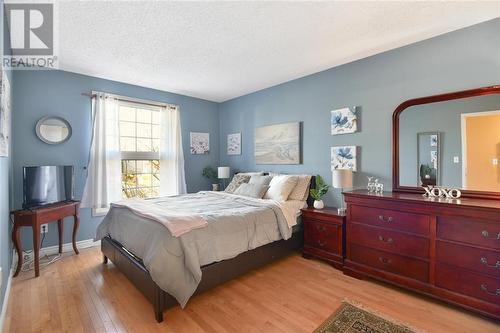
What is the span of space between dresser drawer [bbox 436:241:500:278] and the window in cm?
406

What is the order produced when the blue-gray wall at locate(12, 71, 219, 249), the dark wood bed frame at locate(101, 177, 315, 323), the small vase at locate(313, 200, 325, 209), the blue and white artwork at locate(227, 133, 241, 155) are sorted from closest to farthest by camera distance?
A: the dark wood bed frame at locate(101, 177, 315, 323) → the blue-gray wall at locate(12, 71, 219, 249) → the small vase at locate(313, 200, 325, 209) → the blue and white artwork at locate(227, 133, 241, 155)

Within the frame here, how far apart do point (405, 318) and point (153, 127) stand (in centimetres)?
425

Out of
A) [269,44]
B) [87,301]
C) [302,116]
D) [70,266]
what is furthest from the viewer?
[302,116]

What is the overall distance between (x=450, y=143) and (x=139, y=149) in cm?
427

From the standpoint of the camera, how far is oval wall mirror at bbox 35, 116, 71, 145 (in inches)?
122

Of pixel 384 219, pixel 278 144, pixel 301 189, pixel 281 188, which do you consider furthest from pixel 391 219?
pixel 278 144

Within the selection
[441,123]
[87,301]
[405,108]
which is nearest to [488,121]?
[441,123]

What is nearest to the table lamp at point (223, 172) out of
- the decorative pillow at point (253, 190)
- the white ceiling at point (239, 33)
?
the decorative pillow at point (253, 190)

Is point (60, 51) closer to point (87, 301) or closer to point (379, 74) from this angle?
point (87, 301)

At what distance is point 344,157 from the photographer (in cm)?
310

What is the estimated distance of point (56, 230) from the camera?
10.6ft

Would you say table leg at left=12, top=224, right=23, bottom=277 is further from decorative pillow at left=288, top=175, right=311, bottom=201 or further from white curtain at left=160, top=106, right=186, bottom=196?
decorative pillow at left=288, top=175, right=311, bottom=201

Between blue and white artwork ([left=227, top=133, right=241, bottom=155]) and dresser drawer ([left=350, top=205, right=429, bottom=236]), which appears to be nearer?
dresser drawer ([left=350, top=205, right=429, bottom=236])

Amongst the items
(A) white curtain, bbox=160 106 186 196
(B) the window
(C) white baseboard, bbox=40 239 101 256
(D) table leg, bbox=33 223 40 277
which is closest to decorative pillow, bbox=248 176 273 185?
(A) white curtain, bbox=160 106 186 196
